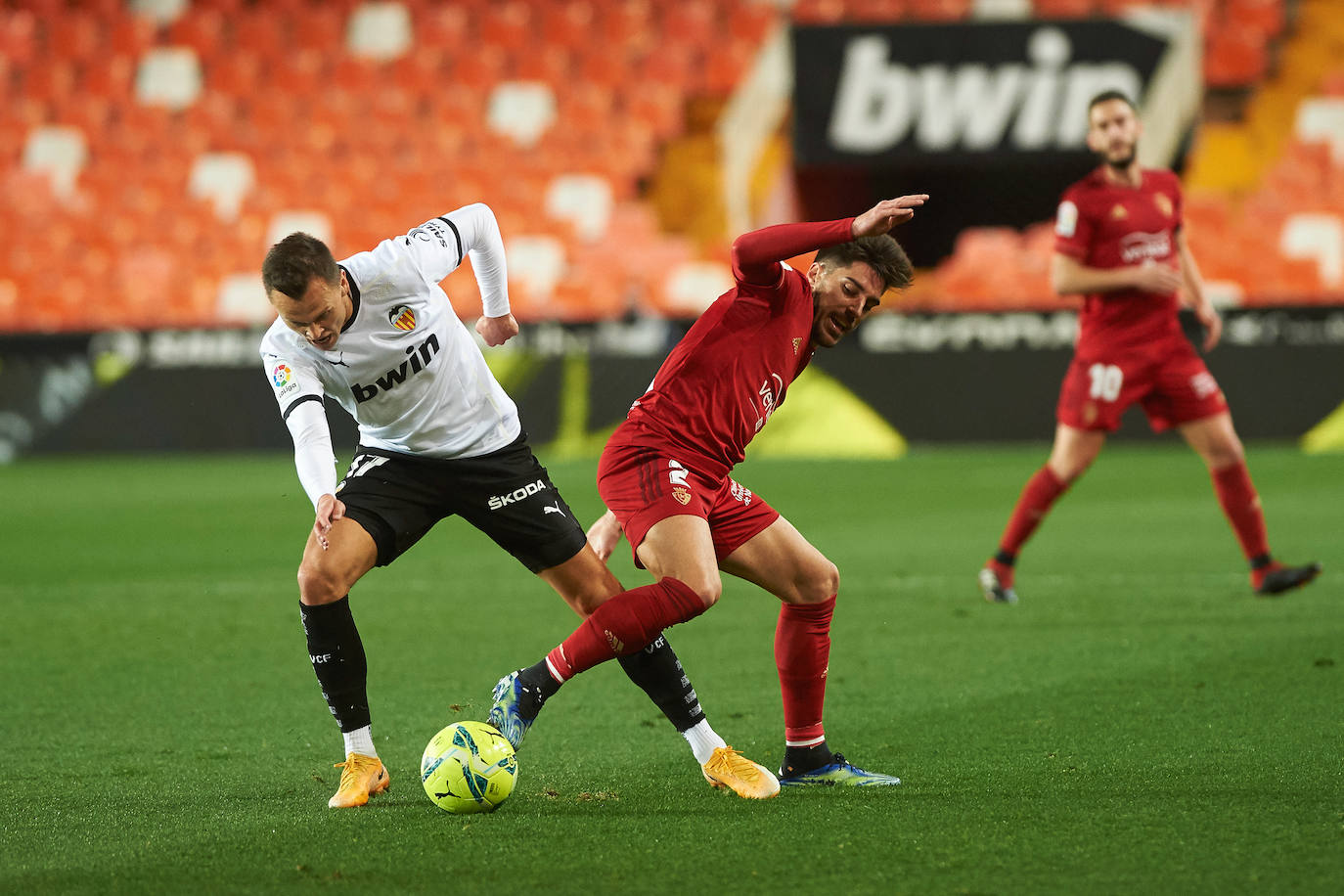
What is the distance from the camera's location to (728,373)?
13.7ft

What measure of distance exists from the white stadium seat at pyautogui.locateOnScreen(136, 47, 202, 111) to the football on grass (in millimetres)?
17365

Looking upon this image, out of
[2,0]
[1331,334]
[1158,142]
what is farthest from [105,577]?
[2,0]

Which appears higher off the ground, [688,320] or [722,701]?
[722,701]

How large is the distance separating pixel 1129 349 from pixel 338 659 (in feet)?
13.6

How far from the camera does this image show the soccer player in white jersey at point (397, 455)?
3973 mm

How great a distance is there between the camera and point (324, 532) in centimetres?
389

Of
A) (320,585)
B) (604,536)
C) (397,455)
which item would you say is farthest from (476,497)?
(320,585)

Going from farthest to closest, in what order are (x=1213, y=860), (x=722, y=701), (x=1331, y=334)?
(x=1331, y=334) → (x=722, y=701) → (x=1213, y=860)

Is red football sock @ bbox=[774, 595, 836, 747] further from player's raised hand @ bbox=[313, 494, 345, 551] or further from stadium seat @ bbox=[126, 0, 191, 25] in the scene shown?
stadium seat @ bbox=[126, 0, 191, 25]

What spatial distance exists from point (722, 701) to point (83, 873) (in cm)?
232

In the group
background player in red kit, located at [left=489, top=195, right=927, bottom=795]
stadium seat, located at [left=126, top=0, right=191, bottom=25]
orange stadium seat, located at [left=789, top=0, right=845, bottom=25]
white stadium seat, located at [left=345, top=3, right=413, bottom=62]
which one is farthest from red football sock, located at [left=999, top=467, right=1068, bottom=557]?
stadium seat, located at [left=126, top=0, right=191, bottom=25]

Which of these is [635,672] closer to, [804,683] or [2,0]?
[804,683]

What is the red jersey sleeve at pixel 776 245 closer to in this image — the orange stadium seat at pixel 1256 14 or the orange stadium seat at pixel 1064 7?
the orange stadium seat at pixel 1064 7

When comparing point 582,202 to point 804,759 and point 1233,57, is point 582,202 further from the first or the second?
point 804,759
